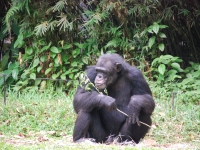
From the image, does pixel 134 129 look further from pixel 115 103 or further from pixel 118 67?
pixel 118 67

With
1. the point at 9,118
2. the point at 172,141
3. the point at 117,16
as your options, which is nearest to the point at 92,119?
the point at 172,141

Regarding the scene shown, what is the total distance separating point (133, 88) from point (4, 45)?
633cm

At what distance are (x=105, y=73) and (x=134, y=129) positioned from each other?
99 cm

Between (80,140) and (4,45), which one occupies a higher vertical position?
(4,45)

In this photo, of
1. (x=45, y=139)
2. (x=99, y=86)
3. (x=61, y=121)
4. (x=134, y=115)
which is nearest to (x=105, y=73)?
(x=99, y=86)

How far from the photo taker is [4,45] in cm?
1259

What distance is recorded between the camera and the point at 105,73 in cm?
693

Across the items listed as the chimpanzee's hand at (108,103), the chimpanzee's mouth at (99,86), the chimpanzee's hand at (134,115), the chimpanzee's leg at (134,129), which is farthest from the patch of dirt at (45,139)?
the chimpanzee's mouth at (99,86)

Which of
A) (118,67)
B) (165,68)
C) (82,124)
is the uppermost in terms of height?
(118,67)

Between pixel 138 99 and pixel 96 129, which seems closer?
pixel 138 99

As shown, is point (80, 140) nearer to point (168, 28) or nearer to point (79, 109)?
point (79, 109)

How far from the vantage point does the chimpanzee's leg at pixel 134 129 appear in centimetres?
703

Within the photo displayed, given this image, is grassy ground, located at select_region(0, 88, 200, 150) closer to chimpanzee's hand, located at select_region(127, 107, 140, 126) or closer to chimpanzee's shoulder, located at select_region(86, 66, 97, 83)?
chimpanzee's hand, located at select_region(127, 107, 140, 126)

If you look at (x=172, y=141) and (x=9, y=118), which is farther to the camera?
(x=9, y=118)
